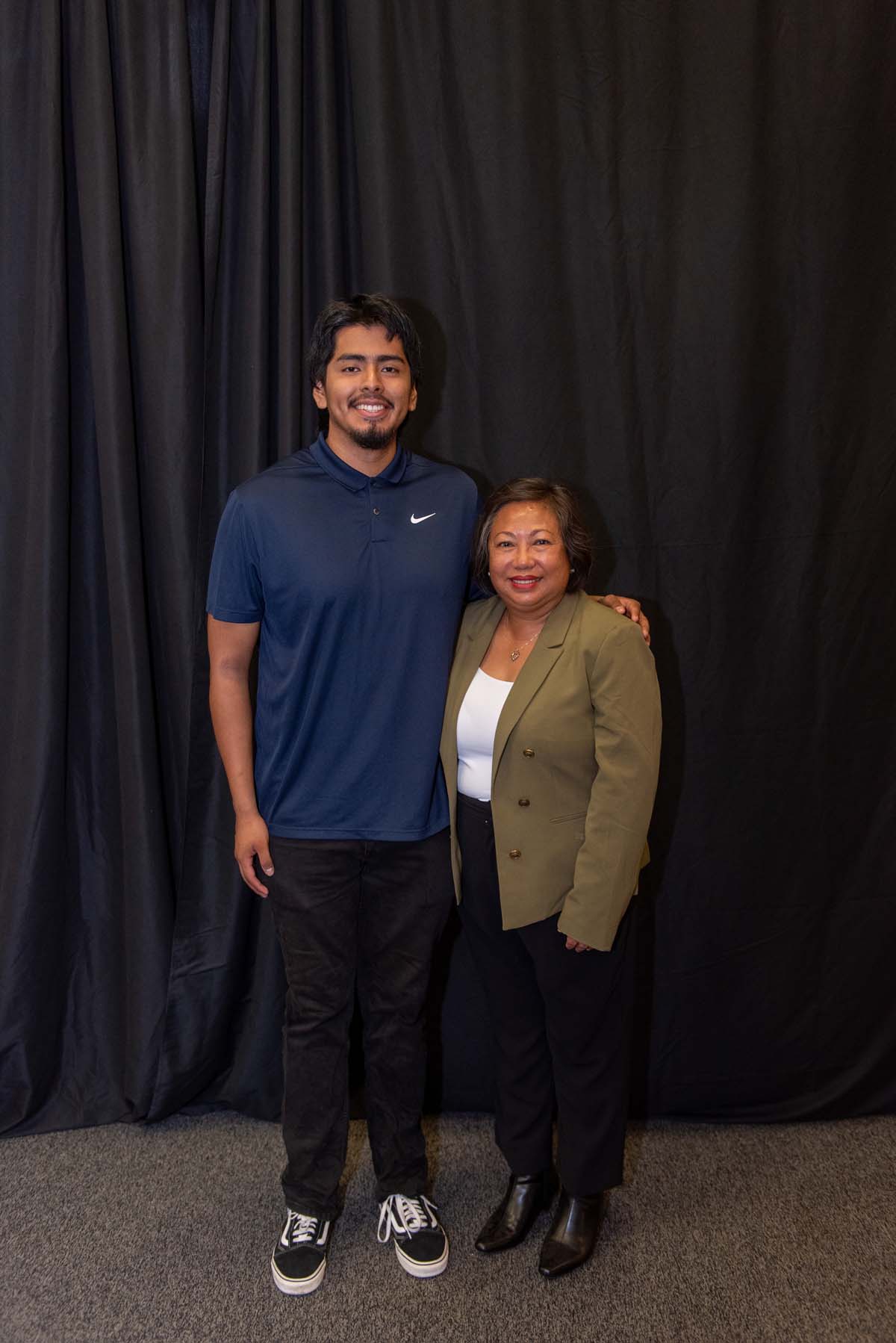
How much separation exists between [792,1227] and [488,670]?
50.9 inches

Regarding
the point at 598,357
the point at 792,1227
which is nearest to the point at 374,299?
the point at 598,357

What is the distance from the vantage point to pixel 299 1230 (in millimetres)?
1978

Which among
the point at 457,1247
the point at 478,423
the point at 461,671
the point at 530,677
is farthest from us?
the point at 478,423

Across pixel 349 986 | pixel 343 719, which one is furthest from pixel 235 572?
pixel 349 986

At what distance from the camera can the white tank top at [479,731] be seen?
73.6 inches

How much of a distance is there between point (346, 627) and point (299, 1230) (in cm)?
115

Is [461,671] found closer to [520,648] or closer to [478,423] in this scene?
[520,648]

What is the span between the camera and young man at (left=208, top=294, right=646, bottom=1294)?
1869mm

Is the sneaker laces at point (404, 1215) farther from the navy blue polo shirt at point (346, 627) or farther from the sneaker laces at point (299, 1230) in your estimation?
the navy blue polo shirt at point (346, 627)

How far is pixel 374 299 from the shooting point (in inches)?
75.5

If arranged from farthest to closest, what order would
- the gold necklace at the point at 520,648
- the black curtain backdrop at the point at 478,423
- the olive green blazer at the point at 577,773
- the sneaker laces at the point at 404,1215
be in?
the black curtain backdrop at the point at 478,423
the sneaker laces at the point at 404,1215
the gold necklace at the point at 520,648
the olive green blazer at the point at 577,773

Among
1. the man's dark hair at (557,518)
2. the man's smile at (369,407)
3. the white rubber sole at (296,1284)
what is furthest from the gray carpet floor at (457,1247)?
the man's smile at (369,407)

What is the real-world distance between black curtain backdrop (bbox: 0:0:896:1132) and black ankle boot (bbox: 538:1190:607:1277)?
0.53 m

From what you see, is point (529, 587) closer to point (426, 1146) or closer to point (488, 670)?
point (488, 670)
